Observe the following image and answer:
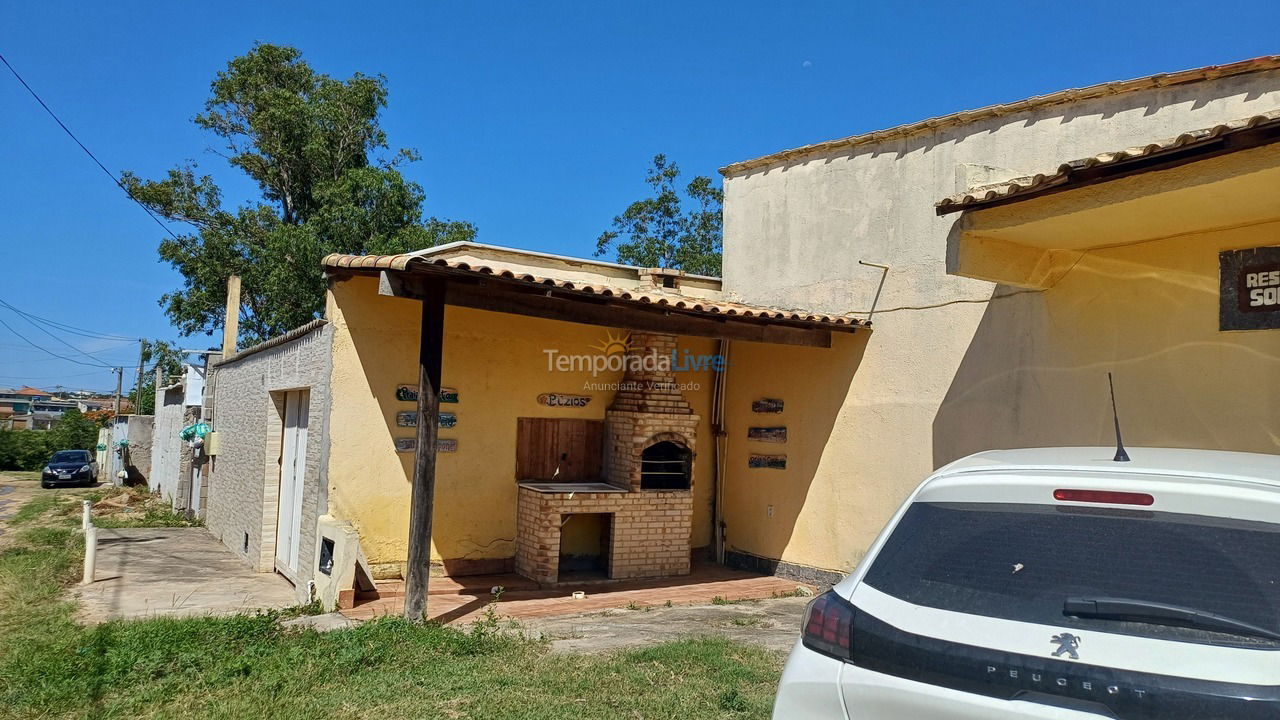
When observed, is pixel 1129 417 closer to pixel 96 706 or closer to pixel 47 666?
pixel 96 706

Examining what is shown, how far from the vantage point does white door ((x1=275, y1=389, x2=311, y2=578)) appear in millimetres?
9851

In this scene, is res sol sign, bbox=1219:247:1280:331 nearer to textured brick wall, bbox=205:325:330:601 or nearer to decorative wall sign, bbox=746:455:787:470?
decorative wall sign, bbox=746:455:787:470

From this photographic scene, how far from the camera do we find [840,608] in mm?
2406

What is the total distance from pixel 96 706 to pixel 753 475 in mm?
7361

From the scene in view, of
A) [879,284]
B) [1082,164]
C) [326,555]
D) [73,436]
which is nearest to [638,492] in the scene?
[326,555]

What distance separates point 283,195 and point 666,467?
57.5 feet

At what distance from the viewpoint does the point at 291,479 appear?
1032cm

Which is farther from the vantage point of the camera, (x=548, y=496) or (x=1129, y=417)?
(x=548, y=496)

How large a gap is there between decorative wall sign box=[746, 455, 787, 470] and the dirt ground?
211cm

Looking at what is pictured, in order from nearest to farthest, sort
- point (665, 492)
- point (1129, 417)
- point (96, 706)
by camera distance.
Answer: point (96, 706) < point (1129, 417) < point (665, 492)

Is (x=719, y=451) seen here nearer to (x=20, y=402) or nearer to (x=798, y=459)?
(x=798, y=459)

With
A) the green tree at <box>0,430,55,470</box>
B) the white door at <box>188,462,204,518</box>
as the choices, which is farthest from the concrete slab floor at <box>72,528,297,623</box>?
the green tree at <box>0,430,55,470</box>

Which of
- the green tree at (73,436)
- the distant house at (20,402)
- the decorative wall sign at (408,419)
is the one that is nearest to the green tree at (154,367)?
the green tree at (73,436)

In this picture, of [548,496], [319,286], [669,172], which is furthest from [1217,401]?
[669,172]
